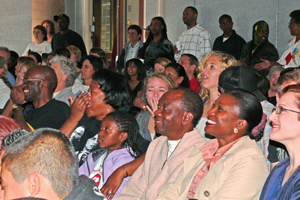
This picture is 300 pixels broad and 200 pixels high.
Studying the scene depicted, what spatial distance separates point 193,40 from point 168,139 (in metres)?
4.13

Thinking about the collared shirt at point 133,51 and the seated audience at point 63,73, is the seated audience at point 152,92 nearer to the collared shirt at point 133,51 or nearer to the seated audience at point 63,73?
the seated audience at point 63,73

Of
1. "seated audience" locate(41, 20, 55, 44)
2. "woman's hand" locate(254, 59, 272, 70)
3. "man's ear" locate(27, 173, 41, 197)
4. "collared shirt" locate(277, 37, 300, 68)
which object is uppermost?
"seated audience" locate(41, 20, 55, 44)

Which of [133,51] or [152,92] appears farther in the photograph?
[133,51]

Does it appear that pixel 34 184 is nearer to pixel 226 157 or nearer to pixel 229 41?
pixel 226 157

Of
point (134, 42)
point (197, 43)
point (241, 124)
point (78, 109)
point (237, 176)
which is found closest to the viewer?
point (237, 176)

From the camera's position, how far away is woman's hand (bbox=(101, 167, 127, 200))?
256cm

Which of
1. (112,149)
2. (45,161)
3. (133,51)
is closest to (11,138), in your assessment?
(45,161)

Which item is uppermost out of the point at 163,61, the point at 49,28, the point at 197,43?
the point at 49,28

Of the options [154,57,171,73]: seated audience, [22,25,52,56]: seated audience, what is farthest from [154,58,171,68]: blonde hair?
[22,25,52,56]: seated audience

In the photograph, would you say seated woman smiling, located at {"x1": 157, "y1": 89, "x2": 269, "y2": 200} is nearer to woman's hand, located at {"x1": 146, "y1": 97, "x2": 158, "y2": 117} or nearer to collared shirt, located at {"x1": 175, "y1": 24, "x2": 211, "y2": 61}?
woman's hand, located at {"x1": 146, "y1": 97, "x2": 158, "y2": 117}

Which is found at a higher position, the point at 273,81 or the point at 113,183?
the point at 273,81

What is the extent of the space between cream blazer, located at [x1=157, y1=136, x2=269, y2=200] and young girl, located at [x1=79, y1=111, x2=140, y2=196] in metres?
0.69

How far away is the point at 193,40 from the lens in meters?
6.54

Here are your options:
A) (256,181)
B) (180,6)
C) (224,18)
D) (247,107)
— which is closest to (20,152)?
(256,181)
